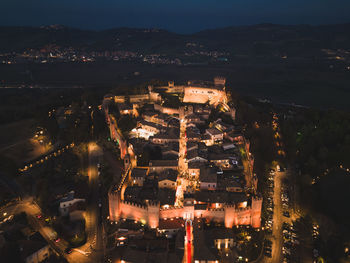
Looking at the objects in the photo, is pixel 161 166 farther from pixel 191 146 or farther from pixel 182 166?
pixel 191 146

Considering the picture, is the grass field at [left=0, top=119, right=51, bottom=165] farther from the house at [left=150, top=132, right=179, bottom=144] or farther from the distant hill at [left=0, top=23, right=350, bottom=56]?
the distant hill at [left=0, top=23, right=350, bottom=56]

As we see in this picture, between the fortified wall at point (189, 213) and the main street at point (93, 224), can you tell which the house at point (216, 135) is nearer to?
the fortified wall at point (189, 213)

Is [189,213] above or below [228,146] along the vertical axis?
below

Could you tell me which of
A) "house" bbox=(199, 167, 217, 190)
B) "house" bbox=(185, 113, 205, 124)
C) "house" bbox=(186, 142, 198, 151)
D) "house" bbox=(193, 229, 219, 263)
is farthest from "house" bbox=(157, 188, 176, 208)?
"house" bbox=(185, 113, 205, 124)

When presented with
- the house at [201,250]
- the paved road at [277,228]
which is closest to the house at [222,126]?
the paved road at [277,228]

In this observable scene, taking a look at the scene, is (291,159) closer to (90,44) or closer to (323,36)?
(323,36)

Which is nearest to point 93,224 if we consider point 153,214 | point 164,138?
point 153,214
